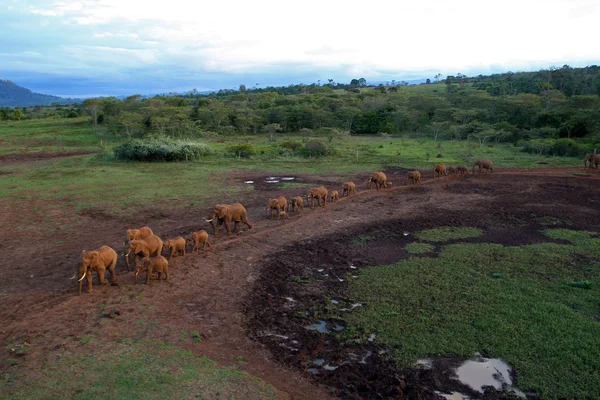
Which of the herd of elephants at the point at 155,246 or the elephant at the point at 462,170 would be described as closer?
the herd of elephants at the point at 155,246

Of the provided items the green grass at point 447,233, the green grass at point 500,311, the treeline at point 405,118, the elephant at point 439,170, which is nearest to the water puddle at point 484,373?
the green grass at point 500,311

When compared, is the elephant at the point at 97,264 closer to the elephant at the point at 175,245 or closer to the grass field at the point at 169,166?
the elephant at the point at 175,245

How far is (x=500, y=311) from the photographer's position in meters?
9.79

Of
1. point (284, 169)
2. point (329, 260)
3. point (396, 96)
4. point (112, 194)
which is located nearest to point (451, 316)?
point (329, 260)

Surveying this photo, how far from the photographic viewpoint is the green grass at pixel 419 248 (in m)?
13.8

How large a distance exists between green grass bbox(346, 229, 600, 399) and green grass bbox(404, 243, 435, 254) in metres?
0.52

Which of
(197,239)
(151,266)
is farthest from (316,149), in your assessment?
(151,266)

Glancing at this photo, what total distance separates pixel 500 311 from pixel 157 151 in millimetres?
26186

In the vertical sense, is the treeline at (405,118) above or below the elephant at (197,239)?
above

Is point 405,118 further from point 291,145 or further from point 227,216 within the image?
point 227,216

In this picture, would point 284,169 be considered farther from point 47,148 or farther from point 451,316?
point 47,148

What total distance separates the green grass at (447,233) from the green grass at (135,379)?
938 centimetres

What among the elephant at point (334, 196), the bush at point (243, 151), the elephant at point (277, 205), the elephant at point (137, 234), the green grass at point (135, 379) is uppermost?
the bush at point (243, 151)

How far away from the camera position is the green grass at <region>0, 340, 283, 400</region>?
6.76 meters
